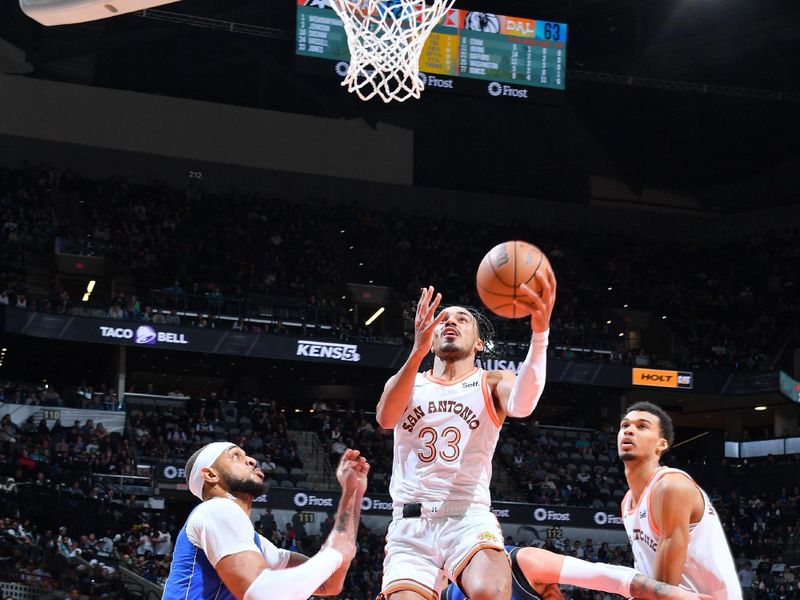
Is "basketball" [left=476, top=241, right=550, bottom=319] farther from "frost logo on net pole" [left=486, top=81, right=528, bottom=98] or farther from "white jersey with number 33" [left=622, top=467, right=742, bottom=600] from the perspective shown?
"frost logo on net pole" [left=486, top=81, right=528, bottom=98]

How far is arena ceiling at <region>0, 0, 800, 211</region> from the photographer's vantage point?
102 feet

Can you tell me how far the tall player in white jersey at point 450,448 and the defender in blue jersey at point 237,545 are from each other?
89 cm

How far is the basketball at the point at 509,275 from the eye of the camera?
5.93 meters

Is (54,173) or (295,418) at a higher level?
(54,173)

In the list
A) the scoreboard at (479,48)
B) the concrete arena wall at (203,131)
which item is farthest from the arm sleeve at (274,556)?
the concrete arena wall at (203,131)

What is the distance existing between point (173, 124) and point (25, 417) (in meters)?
11.9

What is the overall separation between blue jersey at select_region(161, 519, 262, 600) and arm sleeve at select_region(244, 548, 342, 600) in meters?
0.24

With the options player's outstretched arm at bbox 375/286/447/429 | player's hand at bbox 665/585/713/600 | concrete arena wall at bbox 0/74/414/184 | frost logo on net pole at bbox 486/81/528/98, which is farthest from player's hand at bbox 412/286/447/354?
concrete arena wall at bbox 0/74/414/184

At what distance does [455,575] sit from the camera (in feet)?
19.2

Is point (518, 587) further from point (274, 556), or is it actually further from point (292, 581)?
point (292, 581)

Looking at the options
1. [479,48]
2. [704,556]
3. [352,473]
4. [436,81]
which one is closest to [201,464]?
[352,473]

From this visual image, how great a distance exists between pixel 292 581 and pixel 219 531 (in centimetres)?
38

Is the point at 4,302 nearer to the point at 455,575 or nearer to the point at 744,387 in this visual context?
the point at 744,387

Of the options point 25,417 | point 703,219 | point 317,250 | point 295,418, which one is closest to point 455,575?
point 25,417
